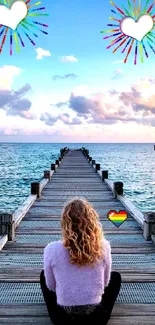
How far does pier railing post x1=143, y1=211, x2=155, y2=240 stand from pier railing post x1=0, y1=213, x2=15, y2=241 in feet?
8.95

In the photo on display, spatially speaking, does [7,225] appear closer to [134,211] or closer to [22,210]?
[22,210]

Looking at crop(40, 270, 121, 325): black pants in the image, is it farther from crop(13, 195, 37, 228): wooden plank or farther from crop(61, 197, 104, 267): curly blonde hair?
crop(13, 195, 37, 228): wooden plank

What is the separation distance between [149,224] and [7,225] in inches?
113

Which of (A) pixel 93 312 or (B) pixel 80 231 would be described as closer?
(B) pixel 80 231

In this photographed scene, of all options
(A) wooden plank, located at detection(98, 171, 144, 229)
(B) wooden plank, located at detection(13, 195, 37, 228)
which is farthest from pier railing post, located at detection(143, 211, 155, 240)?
(B) wooden plank, located at detection(13, 195, 37, 228)

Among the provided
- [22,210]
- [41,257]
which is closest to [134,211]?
[22,210]

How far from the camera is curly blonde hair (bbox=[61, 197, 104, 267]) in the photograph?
379 centimetres

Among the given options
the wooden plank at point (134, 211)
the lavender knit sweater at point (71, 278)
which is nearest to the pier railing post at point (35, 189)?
the wooden plank at point (134, 211)

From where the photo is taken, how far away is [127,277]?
623 centimetres

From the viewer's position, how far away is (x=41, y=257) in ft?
23.9

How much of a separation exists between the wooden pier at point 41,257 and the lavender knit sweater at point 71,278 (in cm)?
88

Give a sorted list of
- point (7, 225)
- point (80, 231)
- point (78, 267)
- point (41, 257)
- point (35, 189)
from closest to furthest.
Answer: point (80, 231)
point (78, 267)
point (41, 257)
point (7, 225)
point (35, 189)

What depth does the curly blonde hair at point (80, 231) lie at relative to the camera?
12.4 ft

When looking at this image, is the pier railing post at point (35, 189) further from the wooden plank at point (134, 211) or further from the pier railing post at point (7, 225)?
the pier railing post at point (7, 225)
